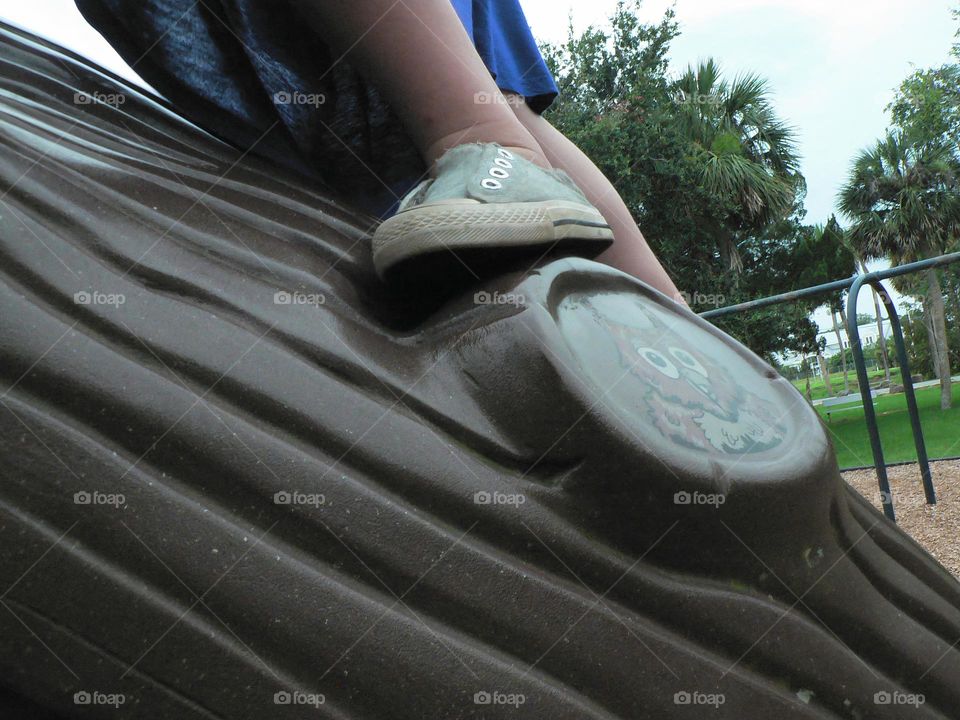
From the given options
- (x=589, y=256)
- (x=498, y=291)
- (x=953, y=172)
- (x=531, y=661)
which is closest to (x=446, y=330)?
(x=498, y=291)

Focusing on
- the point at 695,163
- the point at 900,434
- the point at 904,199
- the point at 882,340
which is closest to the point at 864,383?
the point at 882,340

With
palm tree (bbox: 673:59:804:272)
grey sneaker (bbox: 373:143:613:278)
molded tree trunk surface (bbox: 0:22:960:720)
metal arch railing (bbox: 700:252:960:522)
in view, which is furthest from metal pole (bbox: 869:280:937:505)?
palm tree (bbox: 673:59:804:272)

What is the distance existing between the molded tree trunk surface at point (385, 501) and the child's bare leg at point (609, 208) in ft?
1.04

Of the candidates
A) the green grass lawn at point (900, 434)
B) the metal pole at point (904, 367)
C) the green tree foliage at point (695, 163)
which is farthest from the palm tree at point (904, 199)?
the metal pole at point (904, 367)

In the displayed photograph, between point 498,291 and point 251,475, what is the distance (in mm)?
298

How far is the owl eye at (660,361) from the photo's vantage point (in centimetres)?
85

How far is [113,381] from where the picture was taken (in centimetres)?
71

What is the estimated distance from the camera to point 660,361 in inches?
33.9

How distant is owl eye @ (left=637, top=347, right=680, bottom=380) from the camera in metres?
0.85

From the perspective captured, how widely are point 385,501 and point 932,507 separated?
4251mm

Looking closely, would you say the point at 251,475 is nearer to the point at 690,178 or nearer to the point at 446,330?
the point at 446,330

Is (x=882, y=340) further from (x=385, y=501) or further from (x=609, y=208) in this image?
(x=385, y=501)

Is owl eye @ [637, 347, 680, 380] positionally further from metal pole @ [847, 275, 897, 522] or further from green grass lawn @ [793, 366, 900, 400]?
metal pole @ [847, 275, 897, 522]

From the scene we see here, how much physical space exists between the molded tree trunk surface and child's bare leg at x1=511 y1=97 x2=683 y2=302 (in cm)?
32
